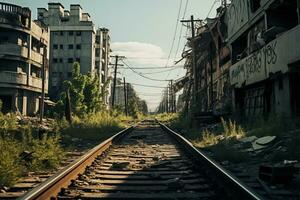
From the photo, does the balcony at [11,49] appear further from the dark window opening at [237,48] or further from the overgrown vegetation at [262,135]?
the overgrown vegetation at [262,135]

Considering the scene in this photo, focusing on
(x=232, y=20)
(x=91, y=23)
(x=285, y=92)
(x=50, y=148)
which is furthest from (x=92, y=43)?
(x=50, y=148)

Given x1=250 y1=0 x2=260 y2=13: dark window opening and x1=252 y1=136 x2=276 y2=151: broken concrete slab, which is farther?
x1=250 y1=0 x2=260 y2=13: dark window opening

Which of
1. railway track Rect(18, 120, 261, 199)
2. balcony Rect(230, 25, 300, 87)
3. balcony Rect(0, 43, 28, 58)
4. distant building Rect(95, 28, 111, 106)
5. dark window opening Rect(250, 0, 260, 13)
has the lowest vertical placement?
railway track Rect(18, 120, 261, 199)

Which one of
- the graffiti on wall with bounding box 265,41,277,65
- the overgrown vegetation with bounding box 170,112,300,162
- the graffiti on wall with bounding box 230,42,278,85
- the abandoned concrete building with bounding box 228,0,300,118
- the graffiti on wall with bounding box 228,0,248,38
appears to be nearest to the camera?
the overgrown vegetation with bounding box 170,112,300,162

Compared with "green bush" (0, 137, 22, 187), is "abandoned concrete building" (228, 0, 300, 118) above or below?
above

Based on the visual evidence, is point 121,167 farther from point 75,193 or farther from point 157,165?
point 75,193

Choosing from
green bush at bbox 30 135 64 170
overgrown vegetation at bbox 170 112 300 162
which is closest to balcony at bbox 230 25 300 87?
overgrown vegetation at bbox 170 112 300 162

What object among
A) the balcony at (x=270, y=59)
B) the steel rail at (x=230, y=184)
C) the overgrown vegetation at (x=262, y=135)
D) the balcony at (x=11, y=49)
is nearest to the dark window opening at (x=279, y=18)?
the balcony at (x=270, y=59)

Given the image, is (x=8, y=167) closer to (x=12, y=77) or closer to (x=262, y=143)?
(x=262, y=143)

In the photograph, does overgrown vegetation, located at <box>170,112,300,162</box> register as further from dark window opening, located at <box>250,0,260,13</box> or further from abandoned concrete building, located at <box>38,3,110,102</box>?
abandoned concrete building, located at <box>38,3,110,102</box>

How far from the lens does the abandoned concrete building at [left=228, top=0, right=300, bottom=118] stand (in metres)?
16.7

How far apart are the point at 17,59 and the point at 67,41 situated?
35.9 meters

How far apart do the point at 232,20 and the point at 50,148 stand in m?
21.2

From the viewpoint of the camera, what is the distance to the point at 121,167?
28.4 feet
